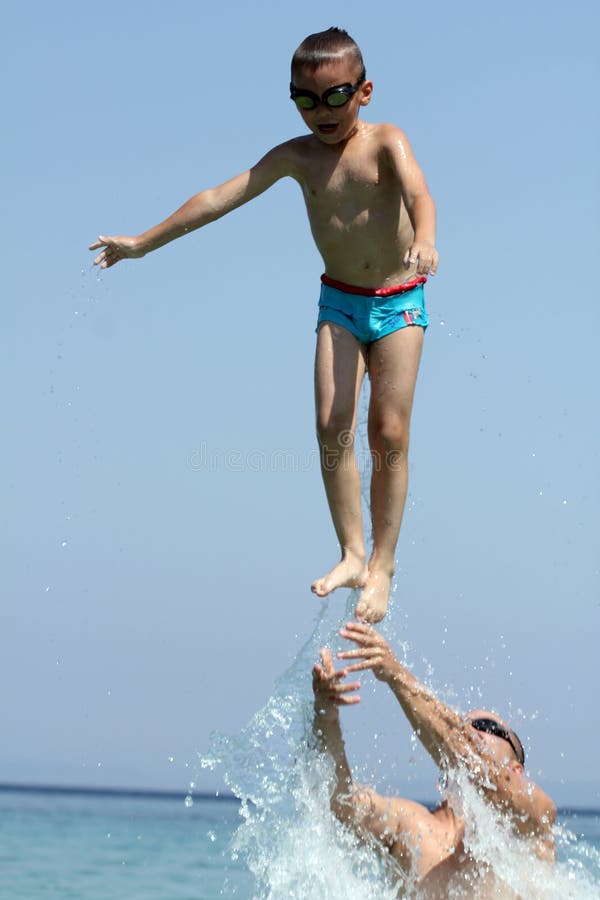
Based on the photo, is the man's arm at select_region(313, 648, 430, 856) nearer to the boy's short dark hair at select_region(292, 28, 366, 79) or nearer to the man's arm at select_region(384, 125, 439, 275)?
the man's arm at select_region(384, 125, 439, 275)

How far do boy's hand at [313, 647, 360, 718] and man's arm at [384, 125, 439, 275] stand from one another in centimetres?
182

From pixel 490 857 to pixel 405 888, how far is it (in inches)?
20.7

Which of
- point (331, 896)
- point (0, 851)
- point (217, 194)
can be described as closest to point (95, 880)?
point (0, 851)

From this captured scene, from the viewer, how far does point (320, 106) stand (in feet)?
22.2

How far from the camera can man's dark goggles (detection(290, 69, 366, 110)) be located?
6703mm

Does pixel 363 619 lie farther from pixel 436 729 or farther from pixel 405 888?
pixel 405 888

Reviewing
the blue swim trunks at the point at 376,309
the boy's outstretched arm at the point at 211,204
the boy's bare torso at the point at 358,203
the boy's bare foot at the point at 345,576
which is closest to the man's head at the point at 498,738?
the boy's bare foot at the point at 345,576

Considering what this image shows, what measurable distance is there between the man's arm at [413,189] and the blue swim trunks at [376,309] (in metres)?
0.39

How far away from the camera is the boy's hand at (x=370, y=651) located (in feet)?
20.3

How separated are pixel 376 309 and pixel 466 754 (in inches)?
87.0

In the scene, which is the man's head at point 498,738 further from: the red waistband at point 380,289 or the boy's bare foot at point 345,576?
the red waistband at point 380,289

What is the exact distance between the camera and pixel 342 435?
707 centimetres

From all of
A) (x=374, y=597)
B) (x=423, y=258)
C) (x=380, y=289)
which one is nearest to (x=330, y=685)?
(x=374, y=597)

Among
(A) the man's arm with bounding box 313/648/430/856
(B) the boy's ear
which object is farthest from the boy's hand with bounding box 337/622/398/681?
(B) the boy's ear
